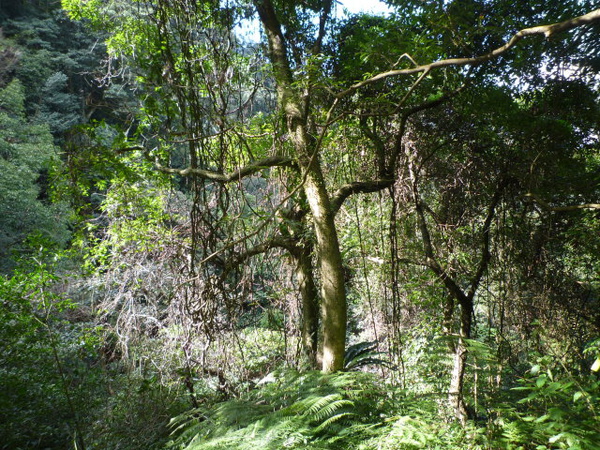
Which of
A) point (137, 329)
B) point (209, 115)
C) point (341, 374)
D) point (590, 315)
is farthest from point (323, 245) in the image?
point (590, 315)

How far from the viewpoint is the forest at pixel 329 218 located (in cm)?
232

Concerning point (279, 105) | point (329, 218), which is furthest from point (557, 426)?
point (279, 105)

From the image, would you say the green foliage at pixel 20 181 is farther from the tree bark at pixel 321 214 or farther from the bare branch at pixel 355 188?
the bare branch at pixel 355 188

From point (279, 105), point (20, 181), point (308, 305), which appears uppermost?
point (20, 181)

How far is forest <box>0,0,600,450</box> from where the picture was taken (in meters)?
2.32

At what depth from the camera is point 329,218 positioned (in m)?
2.73

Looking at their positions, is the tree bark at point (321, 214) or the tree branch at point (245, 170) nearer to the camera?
the tree bark at point (321, 214)

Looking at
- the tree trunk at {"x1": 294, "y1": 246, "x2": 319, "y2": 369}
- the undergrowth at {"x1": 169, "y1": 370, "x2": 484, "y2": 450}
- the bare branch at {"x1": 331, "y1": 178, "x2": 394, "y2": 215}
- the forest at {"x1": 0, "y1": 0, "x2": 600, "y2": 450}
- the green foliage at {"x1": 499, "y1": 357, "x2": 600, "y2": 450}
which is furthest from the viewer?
the tree trunk at {"x1": 294, "y1": 246, "x2": 319, "y2": 369}

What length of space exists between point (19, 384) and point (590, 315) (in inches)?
220

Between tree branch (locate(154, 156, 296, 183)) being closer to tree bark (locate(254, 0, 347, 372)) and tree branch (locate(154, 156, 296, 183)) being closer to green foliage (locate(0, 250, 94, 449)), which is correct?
tree bark (locate(254, 0, 347, 372))

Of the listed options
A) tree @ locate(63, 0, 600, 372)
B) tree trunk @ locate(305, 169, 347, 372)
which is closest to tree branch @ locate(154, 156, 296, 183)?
tree @ locate(63, 0, 600, 372)

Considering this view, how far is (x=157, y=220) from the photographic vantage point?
4.55m

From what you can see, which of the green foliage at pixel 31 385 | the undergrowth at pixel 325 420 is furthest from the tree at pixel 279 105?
the green foliage at pixel 31 385

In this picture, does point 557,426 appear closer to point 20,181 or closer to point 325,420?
point 325,420
